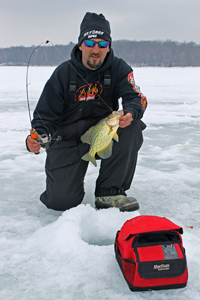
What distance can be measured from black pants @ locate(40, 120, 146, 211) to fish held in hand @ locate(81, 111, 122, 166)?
174mm

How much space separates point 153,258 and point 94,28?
75.8 inches

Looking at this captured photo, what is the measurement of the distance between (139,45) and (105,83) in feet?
252

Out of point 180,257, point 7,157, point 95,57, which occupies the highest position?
point 95,57

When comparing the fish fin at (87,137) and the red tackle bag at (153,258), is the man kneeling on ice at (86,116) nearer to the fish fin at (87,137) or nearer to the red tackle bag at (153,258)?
the fish fin at (87,137)

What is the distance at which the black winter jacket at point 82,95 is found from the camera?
2.47m

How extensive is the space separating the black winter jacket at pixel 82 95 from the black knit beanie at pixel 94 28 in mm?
146

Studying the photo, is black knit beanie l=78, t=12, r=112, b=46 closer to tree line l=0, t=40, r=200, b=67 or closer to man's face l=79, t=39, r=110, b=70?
man's face l=79, t=39, r=110, b=70

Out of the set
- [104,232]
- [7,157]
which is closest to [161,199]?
[104,232]

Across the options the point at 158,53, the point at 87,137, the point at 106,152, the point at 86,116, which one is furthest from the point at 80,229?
the point at 158,53

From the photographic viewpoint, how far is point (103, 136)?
214 centimetres

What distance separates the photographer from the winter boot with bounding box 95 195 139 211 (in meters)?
2.24

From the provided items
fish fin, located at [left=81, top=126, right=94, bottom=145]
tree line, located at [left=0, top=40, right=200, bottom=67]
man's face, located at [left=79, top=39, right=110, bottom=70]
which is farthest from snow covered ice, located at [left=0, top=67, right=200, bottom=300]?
tree line, located at [left=0, top=40, right=200, bottom=67]

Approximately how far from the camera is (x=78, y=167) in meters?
2.50

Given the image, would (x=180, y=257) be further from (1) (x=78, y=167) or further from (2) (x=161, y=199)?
(1) (x=78, y=167)
